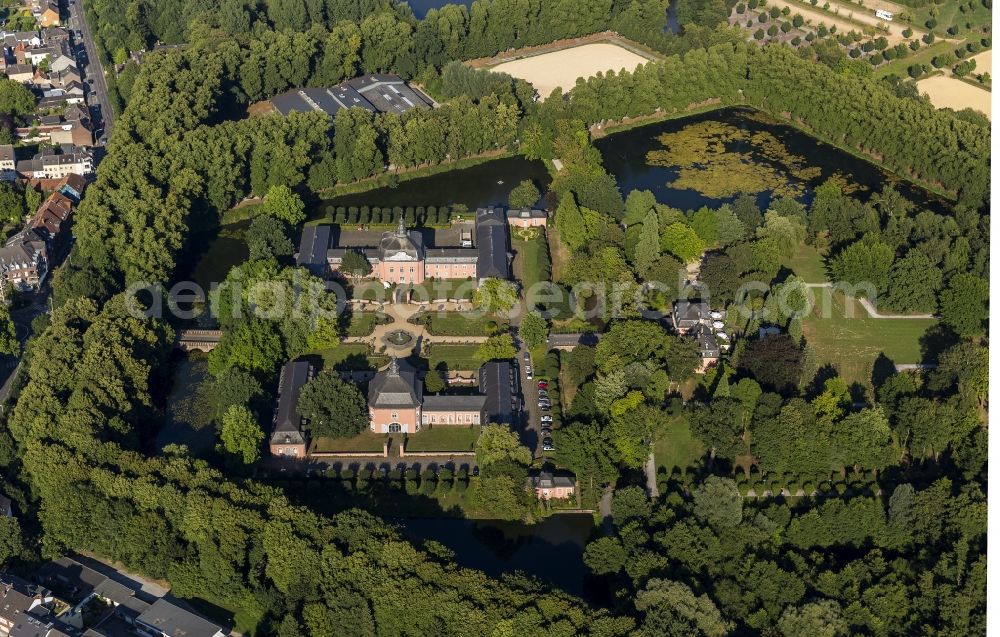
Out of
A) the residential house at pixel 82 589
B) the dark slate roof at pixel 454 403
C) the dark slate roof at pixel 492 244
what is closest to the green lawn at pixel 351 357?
the dark slate roof at pixel 454 403

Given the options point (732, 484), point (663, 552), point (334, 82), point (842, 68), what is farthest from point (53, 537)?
point (842, 68)

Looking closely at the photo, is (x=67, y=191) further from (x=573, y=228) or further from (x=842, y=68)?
(x=842, y=68)

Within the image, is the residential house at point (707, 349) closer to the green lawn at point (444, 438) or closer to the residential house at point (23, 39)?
the green lawn at point (444, 438)

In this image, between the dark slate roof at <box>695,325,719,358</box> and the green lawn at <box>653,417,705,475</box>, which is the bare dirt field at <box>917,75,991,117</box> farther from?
the green lawn at <box>653,417,705,475</box>

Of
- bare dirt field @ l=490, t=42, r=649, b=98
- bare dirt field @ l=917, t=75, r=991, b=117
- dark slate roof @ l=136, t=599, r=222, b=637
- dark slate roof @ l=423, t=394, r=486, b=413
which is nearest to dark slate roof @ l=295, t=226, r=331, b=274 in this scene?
dark slate roof @ l=423, t=394, r=486, b=413

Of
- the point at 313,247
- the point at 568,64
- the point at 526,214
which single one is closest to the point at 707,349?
the point at 526,214

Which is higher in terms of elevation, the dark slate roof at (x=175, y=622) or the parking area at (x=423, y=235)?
the parking area at (x=423, y=235)

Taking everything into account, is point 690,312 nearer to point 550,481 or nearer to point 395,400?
point 550,481
